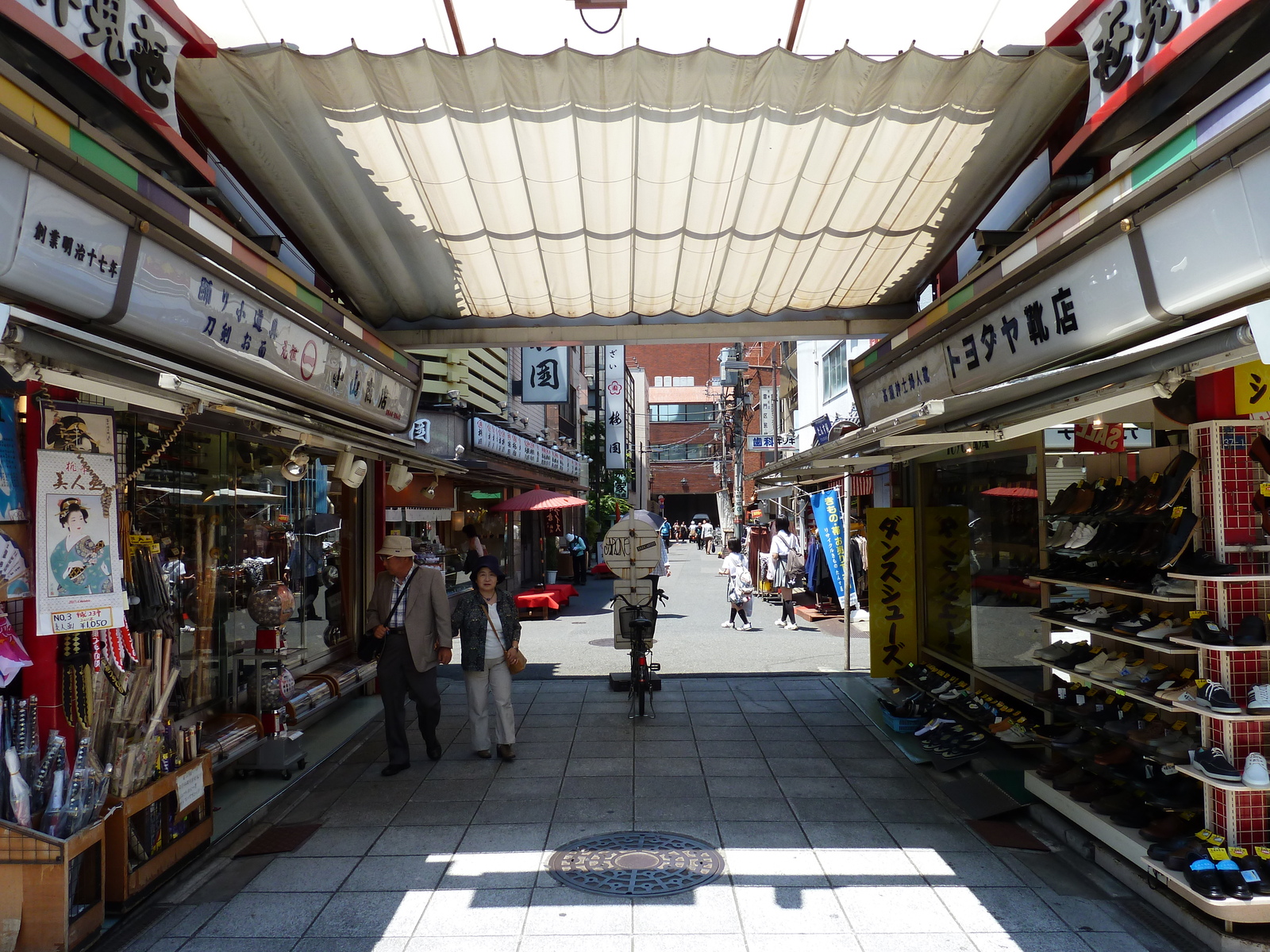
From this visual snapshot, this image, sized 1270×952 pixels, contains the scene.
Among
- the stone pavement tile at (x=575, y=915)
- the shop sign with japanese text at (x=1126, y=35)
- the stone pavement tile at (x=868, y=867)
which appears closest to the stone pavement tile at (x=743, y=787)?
the stone pavement tile at (x=868, y=867)

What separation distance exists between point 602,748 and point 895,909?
3.73m

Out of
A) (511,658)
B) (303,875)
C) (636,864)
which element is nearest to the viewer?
(303,875)

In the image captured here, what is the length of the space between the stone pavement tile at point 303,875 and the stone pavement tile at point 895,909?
3047 mm

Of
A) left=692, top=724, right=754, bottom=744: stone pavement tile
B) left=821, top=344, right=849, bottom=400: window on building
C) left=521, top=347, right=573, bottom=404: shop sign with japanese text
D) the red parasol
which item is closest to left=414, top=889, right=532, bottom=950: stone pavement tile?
left=692, top=724, right=754, bottom=744: stone pavement tile

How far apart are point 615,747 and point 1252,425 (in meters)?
5.71

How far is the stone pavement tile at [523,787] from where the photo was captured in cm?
671

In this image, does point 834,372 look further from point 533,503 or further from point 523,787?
point 523,787

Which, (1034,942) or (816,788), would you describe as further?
(816,788)

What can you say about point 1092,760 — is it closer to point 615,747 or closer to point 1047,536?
point 1047,536

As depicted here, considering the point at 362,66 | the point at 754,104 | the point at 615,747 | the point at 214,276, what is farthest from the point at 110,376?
the point at 615,747

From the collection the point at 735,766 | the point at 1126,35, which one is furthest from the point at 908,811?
the point at 1126,35

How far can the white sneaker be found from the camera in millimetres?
4309

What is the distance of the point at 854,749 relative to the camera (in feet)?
26.3

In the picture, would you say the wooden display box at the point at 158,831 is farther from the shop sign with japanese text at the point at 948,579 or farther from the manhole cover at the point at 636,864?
the shop sign with japanese text at the point at 948,579
